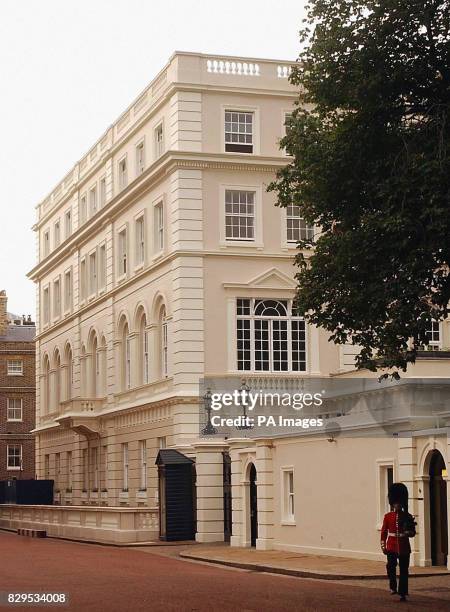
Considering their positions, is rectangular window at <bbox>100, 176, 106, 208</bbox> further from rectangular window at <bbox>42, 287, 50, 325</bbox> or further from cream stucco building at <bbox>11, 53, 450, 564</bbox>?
rectangular window at <bbox>42, 287, 50, 325</bbox>

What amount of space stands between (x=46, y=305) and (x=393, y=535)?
53275mm

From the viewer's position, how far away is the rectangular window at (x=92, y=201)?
62219 millimetres

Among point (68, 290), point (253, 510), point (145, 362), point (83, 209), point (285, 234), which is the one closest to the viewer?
point (253, 510)

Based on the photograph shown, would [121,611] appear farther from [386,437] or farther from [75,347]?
[75,347]

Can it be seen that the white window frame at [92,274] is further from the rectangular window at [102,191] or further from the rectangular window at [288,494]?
the rectangular window at [288,494]

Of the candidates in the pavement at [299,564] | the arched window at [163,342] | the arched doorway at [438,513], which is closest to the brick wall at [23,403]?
the arched window at [163,342]

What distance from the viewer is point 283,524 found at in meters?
36.6

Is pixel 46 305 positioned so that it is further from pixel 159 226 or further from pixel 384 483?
pixel 384 483

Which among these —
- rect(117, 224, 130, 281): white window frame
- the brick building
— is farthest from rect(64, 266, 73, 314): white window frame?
the brick building

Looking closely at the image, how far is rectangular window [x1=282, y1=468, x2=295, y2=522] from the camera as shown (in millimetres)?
36594

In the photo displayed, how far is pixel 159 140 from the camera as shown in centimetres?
5197

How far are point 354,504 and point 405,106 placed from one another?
41.4ft

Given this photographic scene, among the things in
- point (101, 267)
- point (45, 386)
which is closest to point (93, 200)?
point (101, 267)

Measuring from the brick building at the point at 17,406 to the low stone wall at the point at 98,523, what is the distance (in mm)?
35251
